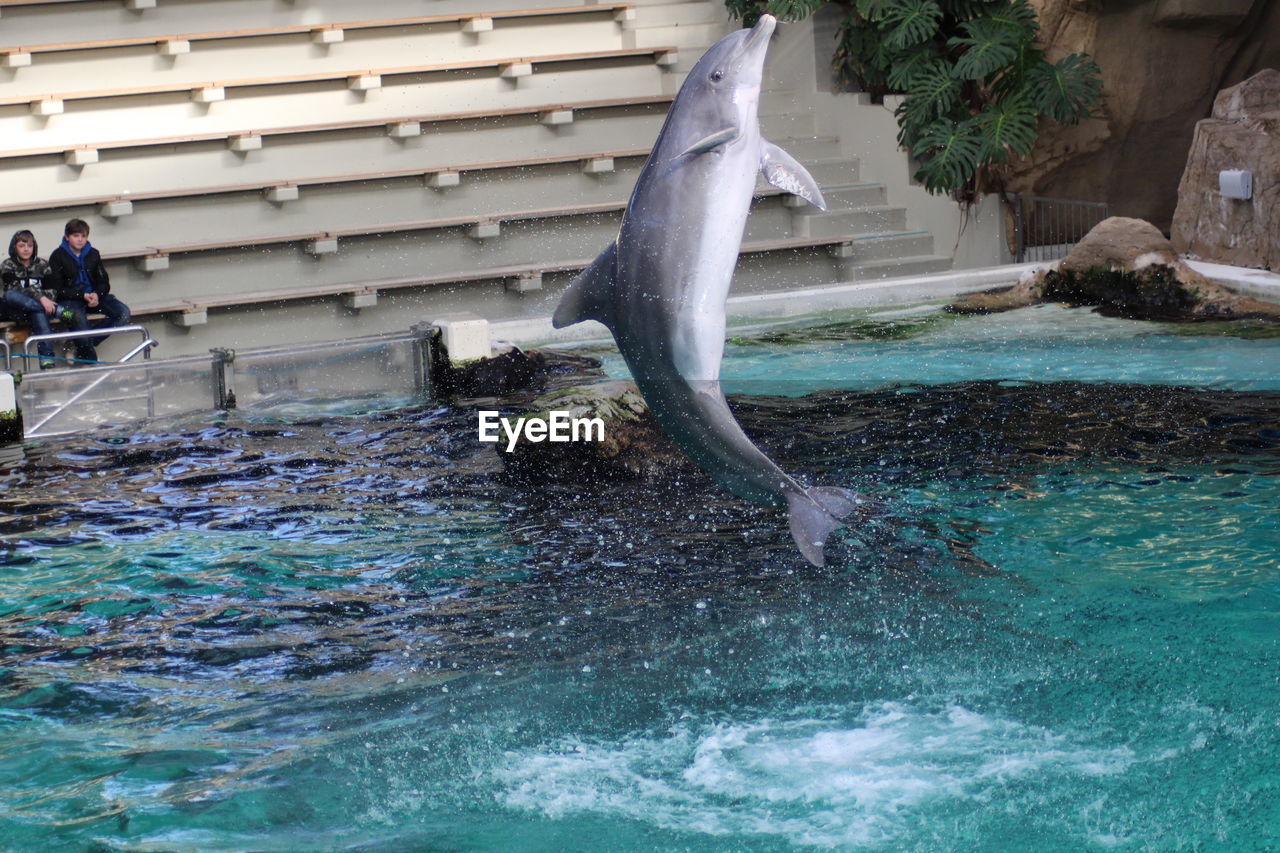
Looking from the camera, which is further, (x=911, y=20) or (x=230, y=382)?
(x=911, y=20)

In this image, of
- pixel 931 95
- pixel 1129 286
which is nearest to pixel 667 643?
pixel 1129 286

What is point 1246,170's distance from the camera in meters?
8.70

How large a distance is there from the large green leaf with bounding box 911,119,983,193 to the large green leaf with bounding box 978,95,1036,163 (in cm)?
8

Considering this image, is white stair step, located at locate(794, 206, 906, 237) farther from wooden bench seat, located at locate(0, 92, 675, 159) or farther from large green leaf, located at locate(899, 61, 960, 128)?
wooden bench seat, located at locate(0, 92, 675, 159)

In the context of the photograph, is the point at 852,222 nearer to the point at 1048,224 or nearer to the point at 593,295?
the point at 1048,224

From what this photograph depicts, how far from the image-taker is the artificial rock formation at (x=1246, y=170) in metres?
8.64

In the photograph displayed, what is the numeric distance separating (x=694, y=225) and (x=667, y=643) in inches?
63.1

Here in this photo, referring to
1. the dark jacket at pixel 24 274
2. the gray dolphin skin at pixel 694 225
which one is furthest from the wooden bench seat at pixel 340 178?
the gray dolphin skin at pixel 694 225

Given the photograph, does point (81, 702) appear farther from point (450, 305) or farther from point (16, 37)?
point (16, 37)

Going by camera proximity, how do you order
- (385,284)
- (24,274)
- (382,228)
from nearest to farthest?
(24,274)
(385,284)
(382,228)

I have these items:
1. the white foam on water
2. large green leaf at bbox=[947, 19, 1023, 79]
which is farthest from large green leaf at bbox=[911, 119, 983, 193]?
the white foam on water

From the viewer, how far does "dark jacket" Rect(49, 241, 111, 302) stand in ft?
27.5

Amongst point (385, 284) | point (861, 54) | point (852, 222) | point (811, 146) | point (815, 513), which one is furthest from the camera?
point (811, 146)

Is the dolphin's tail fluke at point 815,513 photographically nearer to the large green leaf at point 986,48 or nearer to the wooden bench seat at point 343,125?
the large green leaf at point 986,48
